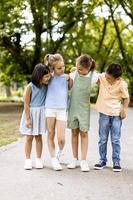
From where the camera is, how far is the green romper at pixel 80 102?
25.9 feet

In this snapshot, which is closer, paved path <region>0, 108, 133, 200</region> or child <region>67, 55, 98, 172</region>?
paved path <region>0, 108, 133, 200</region>

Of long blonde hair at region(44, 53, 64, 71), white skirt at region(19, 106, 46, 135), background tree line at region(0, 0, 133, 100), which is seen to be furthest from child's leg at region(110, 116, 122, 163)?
background tree line at region(0, 0, 133, 100)

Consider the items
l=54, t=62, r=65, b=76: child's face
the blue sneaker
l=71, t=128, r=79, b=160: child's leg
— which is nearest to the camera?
l=54, t=62, r=65, b=76: child's face

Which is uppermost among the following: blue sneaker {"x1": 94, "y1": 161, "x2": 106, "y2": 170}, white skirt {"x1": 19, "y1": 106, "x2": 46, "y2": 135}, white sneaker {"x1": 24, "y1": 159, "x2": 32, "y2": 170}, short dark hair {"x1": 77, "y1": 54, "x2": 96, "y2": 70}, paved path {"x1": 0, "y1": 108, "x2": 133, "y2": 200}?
short dark hair {"x1": 77, "y1": 54, "x2": 96, "y2": 70}

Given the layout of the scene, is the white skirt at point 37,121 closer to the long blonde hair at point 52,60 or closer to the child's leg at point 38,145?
the child's leg at point 38,145

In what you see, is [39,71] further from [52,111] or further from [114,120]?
[114,120]

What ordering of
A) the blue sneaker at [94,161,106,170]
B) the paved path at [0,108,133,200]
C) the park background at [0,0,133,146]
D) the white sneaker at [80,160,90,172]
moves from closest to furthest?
the paved path at [0,108,133,200] → the white sneaker at [80,160,90,172] → the blue sneaker at [94,161,106,170] → the park background at [0,0,133,146]

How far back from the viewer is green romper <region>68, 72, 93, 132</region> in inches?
311

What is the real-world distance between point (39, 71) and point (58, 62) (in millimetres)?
312

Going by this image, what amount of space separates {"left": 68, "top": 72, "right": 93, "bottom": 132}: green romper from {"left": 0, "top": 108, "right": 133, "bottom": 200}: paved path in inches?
27.9

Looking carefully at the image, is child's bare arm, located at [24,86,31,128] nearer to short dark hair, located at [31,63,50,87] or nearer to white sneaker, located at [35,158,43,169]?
short dark hair, located at [31,63,50,87]

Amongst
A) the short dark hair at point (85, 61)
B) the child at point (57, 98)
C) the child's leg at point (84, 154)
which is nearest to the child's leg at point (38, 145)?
the child at point (57, 98)

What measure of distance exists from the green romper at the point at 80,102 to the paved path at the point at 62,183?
709 millimetres

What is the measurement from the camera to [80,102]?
792cm
